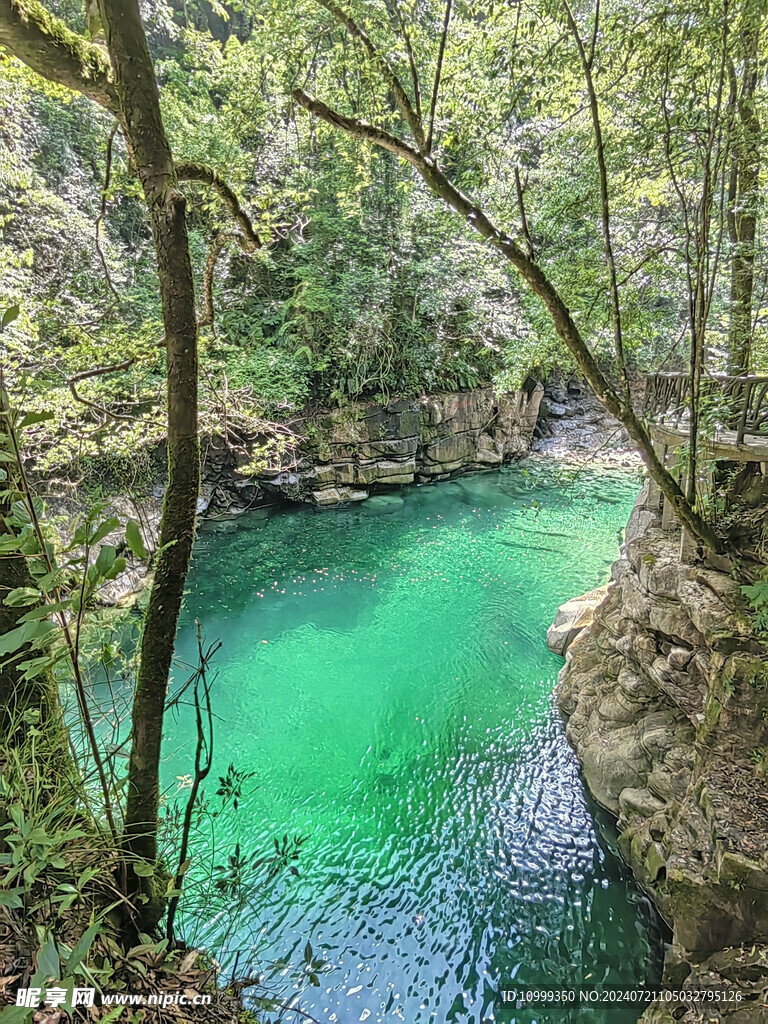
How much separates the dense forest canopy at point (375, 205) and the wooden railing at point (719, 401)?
1.09 ft

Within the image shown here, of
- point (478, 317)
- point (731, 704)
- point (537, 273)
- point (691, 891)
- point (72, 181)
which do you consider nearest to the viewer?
point (537, 273)

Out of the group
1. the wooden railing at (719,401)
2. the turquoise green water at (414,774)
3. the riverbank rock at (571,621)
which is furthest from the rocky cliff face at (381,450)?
the wooden railing at (719,401)

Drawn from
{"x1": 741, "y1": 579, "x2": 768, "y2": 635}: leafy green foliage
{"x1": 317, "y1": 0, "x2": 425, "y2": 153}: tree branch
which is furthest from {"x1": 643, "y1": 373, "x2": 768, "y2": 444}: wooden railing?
{"x1": 317, "y1": 0, "x2": 425, "y2": 153}: tree branch

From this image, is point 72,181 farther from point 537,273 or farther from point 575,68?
point 537,273

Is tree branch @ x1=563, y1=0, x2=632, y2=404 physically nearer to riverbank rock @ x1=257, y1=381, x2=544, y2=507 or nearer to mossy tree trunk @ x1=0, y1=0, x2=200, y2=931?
mossy tree trunk @ x1=0, y1=0, x2=200, y2=931

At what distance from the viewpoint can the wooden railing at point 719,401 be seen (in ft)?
11.5

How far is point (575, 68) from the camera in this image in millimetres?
3041

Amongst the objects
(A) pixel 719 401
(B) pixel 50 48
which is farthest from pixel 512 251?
(B) pixel 50 48

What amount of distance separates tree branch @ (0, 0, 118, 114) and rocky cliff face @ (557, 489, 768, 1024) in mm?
4958

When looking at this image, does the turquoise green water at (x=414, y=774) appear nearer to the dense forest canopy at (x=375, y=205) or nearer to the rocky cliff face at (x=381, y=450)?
the rocky cliff face at (x=381, y=450)

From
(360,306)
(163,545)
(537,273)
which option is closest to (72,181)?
(360,306)

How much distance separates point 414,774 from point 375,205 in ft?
45.5

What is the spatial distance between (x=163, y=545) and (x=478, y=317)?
14.2 m

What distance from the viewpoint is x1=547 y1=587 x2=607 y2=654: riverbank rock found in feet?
23.2
